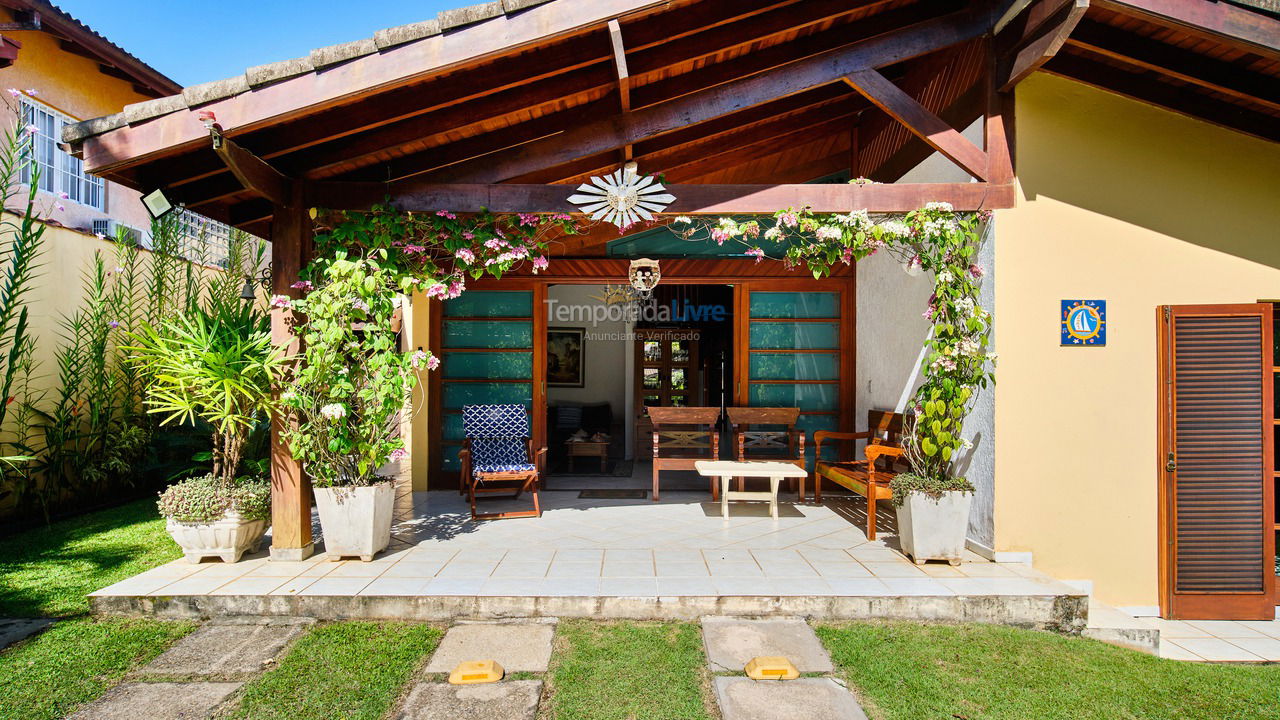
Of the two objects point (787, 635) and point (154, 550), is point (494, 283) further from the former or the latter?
point (787, 635)

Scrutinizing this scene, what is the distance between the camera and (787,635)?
327 cm

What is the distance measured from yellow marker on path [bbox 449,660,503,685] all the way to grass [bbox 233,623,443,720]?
23 cm

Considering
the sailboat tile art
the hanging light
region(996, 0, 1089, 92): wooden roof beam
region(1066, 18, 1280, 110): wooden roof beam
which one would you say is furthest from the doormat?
region(1066, 18, 1280, 110): wooden roof beam

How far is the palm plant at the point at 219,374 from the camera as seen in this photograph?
12.2ft

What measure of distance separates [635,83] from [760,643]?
11.5 ft

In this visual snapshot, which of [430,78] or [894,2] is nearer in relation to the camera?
[430,78]

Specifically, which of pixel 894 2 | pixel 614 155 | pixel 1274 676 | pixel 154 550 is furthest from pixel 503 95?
pixel 1274 676

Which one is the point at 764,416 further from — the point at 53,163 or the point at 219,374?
the point at 53,163

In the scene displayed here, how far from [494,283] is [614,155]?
1.86 meters

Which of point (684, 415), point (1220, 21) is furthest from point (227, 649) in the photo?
point (1220, 21)

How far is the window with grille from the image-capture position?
7.08m

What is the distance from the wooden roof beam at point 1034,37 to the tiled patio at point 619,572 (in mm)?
3058

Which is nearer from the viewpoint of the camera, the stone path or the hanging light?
the stone path

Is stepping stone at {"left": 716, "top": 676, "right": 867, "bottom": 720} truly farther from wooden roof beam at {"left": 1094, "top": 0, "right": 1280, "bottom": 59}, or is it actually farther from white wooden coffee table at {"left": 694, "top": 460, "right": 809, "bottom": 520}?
wooden roof beam at {"left": 1094, "top": 0, "right": 1280, "bottom": 59}
